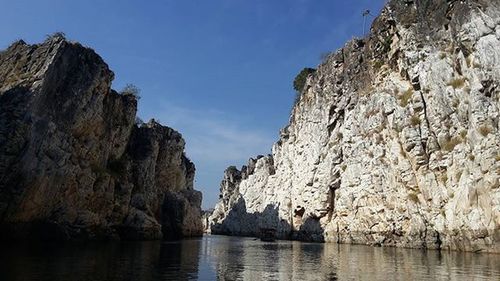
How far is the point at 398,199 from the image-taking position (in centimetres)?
6425

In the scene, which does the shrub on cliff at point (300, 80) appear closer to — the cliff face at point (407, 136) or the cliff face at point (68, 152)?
the cliff face at point (407, 136)

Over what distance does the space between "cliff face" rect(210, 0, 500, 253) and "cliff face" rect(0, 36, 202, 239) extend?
33429 millimetres

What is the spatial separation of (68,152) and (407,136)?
45320mm

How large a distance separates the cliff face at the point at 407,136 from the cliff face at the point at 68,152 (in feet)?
110

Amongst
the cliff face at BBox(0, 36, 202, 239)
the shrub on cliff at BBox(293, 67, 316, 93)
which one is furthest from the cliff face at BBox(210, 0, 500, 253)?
the cliff face at BBox(0, 36, 202, 239)

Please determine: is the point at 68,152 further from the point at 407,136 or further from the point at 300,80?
the point at 300,80

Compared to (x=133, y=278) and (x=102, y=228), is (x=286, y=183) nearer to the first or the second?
(x=102, y=228)

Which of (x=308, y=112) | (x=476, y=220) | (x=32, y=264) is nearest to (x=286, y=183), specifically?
(x=308, y=112)

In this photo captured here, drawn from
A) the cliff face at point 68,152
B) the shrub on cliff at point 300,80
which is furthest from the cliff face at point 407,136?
the cliff face at point 68,152

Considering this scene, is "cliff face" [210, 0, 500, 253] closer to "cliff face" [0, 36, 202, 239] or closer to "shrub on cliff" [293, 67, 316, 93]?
"shrub on cliff" [293, 67, 316, 93]

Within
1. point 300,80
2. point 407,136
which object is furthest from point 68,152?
point 300,80

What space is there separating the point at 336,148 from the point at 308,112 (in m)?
18.3

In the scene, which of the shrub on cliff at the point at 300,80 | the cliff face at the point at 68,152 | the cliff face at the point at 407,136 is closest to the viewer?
the cliff face at the point at 68,152

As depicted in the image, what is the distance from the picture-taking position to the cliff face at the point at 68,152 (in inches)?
1956
